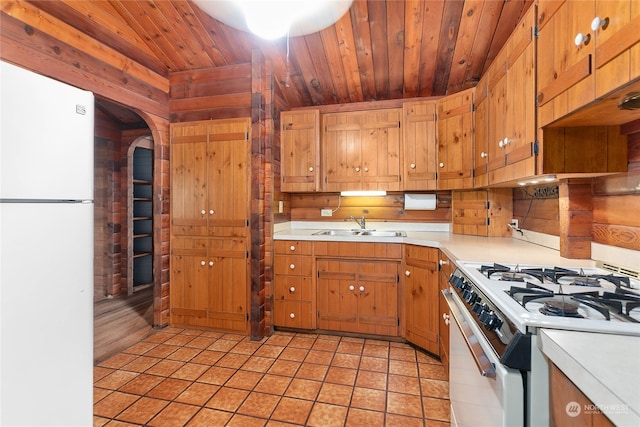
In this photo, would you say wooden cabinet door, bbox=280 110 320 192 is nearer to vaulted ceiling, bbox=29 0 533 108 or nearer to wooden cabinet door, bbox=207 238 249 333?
vaulted ceiling, bbox=29 0 533 108

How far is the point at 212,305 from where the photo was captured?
2.76 metres

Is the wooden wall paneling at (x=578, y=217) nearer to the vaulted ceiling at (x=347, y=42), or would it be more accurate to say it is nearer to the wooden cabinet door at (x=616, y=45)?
the wooden cabinet door at (x=616, y=45)

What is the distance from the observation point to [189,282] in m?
2.81

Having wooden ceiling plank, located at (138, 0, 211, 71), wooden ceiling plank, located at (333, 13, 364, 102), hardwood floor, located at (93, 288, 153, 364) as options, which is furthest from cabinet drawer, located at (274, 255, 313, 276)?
wooden ceiling plank, located at (138, 0, 211, 71)

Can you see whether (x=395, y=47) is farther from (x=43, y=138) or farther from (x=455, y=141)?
(x=43, y=138)

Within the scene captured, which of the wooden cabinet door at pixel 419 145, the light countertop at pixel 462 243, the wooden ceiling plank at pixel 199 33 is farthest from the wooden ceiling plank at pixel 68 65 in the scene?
the wooden cabinet door at pixel 419 145

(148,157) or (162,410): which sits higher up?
(148,157)

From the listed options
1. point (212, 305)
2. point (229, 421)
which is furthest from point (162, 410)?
point (212, 305)

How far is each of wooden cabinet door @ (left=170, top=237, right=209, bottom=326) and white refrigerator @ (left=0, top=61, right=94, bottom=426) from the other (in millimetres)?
1456

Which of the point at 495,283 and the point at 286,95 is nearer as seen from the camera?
the point at 495,283

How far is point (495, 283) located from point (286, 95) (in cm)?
264

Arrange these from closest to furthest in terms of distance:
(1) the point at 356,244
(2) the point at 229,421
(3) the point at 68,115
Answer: (3) the point at 68,115 → (2) the point at 229,421 → (1) the point at 356,244

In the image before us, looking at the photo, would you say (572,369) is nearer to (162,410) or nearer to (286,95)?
(162,410)

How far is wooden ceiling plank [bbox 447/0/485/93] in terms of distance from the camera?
6.57 feet
